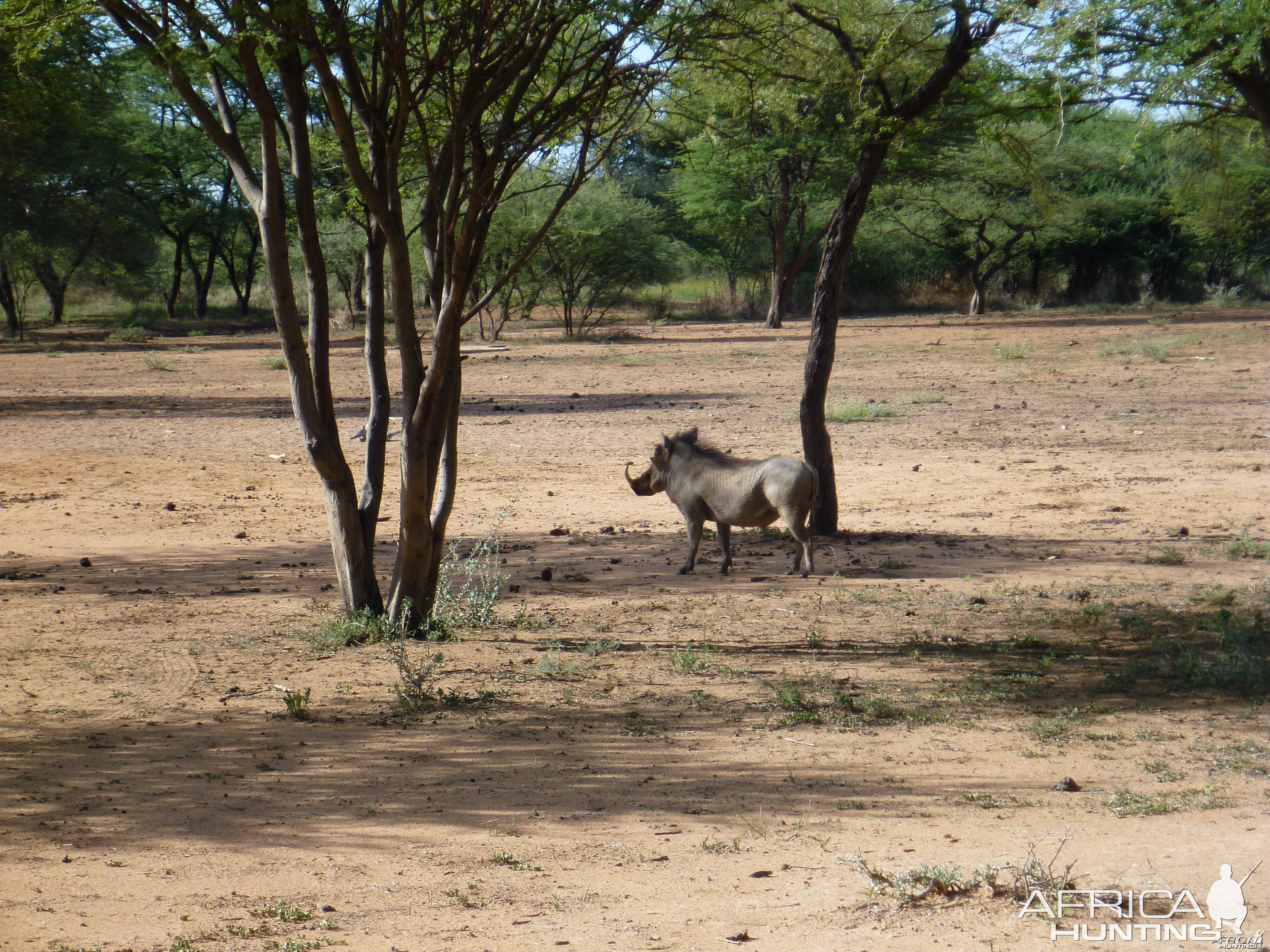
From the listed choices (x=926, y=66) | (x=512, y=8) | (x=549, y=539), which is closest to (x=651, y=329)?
(x=926, y=66)

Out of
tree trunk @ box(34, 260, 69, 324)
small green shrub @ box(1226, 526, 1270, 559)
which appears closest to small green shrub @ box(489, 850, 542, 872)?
small green shrub @ box(1226, 526, 1270, 559)

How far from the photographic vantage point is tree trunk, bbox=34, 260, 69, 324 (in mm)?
37469

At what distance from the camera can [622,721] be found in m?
5.36

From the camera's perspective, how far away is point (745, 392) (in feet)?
66.1

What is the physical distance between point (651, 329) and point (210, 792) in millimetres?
35150

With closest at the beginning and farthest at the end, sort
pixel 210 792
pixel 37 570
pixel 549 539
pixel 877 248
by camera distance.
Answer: pixel 210 792, pixel 37 570, pixel 549 539, pixel 877 248

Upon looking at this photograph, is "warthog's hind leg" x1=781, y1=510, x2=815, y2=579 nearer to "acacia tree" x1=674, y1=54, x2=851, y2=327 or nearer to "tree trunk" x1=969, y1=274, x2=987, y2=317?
"acacia tree" x1=674, y1=54, x2=851, y2=327

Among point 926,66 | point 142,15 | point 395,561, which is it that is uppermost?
point 926,66

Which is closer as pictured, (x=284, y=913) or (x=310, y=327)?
(x=284, y=913)

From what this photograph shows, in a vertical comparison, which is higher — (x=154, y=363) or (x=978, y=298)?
(x=978, y=298)

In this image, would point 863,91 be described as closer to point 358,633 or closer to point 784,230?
point 358,633

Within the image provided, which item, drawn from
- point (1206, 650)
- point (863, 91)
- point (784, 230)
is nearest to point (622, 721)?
point (1206, 650)

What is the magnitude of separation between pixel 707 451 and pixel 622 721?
4032mm

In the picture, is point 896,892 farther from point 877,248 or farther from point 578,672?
point 877,248
